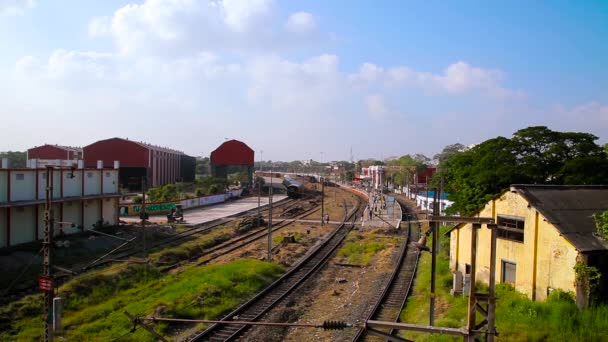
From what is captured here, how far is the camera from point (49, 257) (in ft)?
35.2

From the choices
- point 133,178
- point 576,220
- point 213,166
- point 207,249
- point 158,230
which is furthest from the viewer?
point 213,166

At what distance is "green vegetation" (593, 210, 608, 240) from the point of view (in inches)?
564

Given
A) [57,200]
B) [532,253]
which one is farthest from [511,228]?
[57,200]

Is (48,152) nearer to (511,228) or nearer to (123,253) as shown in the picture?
(123,253)

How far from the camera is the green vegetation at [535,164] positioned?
23031 millimetres

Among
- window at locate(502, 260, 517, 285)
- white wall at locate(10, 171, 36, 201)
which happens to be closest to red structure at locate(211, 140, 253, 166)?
white wall at locate(10, 171, 36, 201)

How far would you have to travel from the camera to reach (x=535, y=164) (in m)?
24.1

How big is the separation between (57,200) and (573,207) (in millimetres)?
29644

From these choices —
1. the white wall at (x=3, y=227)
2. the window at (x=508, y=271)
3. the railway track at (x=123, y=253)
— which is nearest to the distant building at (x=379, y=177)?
the railway track at (x=123, y=253)

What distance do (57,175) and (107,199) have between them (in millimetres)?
5814

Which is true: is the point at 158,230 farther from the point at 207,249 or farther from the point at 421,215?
the point at 421,215

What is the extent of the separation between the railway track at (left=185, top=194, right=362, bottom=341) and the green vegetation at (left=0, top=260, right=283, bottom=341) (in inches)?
23.8

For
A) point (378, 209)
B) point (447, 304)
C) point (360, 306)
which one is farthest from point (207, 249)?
point (378, 209)

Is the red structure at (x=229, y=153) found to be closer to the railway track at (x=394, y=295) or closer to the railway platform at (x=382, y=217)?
the railway platform at (x=382, y=217)
